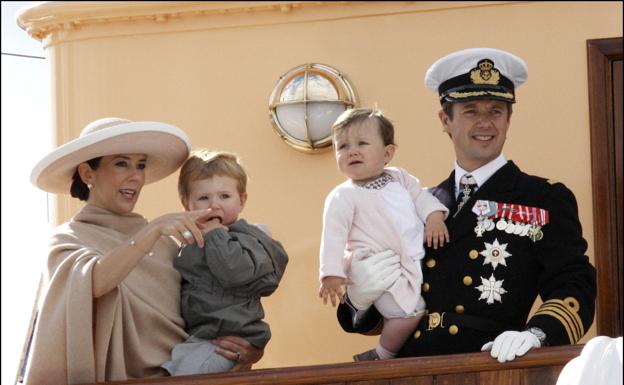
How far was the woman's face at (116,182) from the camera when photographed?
489 centimetres

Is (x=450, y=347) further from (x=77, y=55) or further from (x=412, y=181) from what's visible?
(x=77, y=55)

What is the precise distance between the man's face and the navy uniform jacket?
95mm

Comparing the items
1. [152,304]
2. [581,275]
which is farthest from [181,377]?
[581,275]

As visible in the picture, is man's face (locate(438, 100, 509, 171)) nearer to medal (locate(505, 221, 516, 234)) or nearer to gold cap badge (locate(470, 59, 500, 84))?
gold cap badge (locate(470, 59, 500, 84))

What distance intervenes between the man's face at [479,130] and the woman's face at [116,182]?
3.43 feet

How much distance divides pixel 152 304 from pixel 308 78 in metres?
1.30

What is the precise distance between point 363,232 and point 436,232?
0.76 feet

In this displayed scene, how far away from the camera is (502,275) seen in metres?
4.64

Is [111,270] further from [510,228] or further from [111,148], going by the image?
[510,228]

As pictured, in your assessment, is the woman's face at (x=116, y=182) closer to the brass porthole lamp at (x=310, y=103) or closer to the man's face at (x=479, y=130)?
the brass porthole lamp at (x=310, y=103)

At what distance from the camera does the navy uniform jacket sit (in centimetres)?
457

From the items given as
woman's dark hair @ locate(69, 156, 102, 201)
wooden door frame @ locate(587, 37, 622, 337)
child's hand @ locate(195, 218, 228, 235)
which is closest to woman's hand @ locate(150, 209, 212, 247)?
child's hand @ locate(195, 218, 228, 235)

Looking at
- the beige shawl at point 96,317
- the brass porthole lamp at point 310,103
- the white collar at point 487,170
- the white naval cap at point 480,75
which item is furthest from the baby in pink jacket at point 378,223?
the brass porthole lamp at point 310,103

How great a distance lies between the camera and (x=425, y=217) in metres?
4.80
